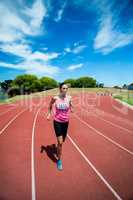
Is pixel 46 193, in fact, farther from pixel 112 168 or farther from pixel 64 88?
pixel 64 88

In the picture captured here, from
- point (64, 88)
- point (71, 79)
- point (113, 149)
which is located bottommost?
point (113, 149)

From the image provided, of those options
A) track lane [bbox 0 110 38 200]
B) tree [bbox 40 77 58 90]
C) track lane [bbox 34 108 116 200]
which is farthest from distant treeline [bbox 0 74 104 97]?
track lane [bbox 34 108 116 200]

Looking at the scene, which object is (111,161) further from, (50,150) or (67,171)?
(50,150)

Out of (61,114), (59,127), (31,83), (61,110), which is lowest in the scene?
(59,127)

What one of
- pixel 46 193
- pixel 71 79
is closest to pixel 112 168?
pixel 46 193

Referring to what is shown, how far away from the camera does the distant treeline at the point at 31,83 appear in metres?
81.5

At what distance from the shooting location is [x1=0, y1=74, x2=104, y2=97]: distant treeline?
81500 mm

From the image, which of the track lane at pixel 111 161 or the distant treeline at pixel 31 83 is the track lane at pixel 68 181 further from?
the distant treeline at pixel 31 83

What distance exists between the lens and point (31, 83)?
88.6 m

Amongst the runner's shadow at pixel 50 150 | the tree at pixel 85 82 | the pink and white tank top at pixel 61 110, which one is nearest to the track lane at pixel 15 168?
the runner's shadow at pixel 50 150

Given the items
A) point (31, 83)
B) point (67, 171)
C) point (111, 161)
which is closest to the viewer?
point (67, 171)

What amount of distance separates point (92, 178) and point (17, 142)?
3691mm

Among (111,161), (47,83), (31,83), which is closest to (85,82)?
(47,83)

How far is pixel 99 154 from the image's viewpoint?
18.8 ft
